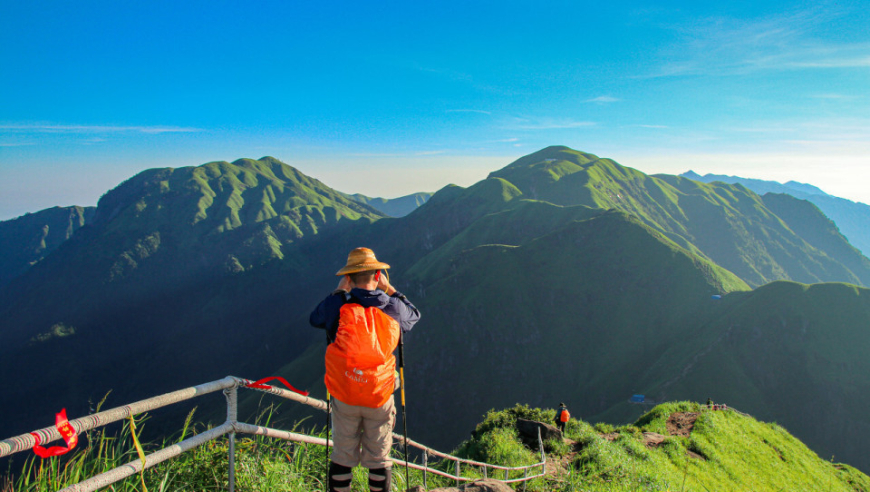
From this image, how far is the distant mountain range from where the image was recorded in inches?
2320

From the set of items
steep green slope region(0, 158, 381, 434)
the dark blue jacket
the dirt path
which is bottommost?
steep green slope region(0, 158, 381, 434)

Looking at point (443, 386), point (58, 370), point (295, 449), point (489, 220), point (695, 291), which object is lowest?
point (58, 370)

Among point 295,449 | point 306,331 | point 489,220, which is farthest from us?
point 306,331

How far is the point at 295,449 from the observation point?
4922mm

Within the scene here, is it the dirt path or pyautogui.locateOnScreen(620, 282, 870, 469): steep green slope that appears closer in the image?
the dirt path

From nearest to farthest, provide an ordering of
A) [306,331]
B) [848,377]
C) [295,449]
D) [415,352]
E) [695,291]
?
[295,449], [848,377], [695,291], [415,352], [306,331]

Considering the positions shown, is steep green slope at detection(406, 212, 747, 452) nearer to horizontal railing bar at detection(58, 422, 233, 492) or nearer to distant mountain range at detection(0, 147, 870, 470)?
distant mountain range at detection(0, 147, 870, 470)

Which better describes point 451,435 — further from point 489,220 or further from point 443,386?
point 489,220

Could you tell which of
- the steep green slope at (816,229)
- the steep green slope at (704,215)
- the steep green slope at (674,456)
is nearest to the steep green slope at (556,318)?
the steep green slope at (704,215)

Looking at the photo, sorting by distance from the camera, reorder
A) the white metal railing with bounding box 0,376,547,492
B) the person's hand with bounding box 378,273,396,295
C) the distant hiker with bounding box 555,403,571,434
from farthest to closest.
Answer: the distant hiker with bounding box 555,403,571,434
the person's hand with bounding box 378,273,396,295
the white metal railing with bounding box 0,376,547,492

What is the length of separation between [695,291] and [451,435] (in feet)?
174

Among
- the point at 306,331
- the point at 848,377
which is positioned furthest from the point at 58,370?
the point at 848,377

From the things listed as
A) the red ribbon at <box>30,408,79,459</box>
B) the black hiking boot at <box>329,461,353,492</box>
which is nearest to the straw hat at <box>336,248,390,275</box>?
the black hiking boot at <box>329,461,353,492</box>

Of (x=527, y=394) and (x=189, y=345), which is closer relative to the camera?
(x=527, y=394)
